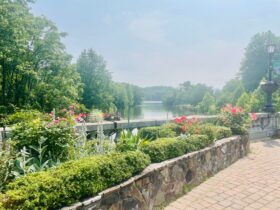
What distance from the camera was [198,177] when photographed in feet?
12.7

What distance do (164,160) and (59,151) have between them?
140 centimetres

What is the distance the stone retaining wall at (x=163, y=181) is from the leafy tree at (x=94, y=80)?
22465mm

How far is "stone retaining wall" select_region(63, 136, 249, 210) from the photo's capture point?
92.4 inches

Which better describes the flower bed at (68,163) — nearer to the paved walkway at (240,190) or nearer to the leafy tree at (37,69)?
the paved walkway at (240,190)

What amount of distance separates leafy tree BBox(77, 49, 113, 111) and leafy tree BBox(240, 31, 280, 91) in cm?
1641

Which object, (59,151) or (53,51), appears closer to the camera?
(59,151)

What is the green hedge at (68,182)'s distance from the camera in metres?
1.75

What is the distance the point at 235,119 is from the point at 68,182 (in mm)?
4992

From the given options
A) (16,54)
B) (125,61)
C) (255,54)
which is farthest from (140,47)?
(255,54)

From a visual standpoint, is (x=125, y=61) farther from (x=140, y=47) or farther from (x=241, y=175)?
(x=241, y=175)

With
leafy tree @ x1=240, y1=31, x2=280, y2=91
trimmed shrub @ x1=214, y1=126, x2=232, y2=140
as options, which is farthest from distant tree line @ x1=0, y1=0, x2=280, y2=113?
trimmed shrub @ x1=214, y1=126, x2=232, y2=140

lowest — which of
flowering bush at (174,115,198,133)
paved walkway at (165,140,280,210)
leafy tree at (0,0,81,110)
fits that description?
paved walkway at (165,140,280,210)

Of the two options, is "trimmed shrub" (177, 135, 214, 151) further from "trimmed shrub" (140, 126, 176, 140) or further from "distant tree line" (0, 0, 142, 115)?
"distant tree line" (0, 0, 142, 115)

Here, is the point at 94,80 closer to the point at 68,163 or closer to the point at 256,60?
the point at 256,60
